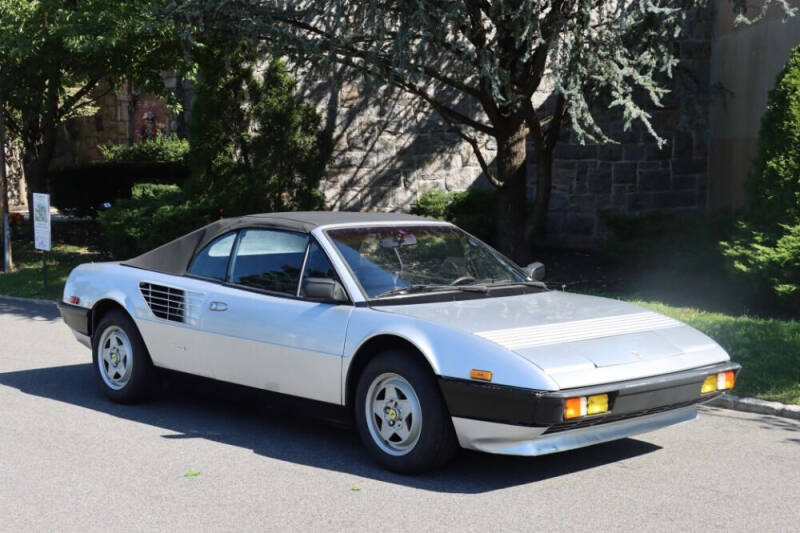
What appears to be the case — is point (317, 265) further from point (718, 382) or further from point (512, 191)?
point (512, 191)

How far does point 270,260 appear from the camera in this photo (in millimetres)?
7449

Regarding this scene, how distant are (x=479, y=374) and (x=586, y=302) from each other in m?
1.62

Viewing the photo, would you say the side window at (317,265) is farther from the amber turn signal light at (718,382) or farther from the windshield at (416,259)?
the amber turn signal light at (718,382)

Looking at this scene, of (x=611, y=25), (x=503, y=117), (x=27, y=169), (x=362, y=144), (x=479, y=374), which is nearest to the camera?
(x=479, y=374)

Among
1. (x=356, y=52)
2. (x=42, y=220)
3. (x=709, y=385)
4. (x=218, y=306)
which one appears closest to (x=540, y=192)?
(x=356, y=52)

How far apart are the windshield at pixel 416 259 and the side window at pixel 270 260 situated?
11.6 inches

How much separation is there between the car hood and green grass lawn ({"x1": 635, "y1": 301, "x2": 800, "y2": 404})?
1.95 meters

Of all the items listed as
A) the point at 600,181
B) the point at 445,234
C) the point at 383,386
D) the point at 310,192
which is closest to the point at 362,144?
the point at 310,192

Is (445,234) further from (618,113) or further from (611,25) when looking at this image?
(618,113)

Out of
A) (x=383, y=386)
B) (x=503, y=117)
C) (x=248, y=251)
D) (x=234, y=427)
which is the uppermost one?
(x=503, y=117)

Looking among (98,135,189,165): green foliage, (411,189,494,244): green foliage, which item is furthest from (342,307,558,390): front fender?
(98,135,189,165): green foliage

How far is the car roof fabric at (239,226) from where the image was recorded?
7453 millimetres

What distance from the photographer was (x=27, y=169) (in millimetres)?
21156

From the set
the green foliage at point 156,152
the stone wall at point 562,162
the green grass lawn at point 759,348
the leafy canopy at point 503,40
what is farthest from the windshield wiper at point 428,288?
the green foliage at point 156,152
